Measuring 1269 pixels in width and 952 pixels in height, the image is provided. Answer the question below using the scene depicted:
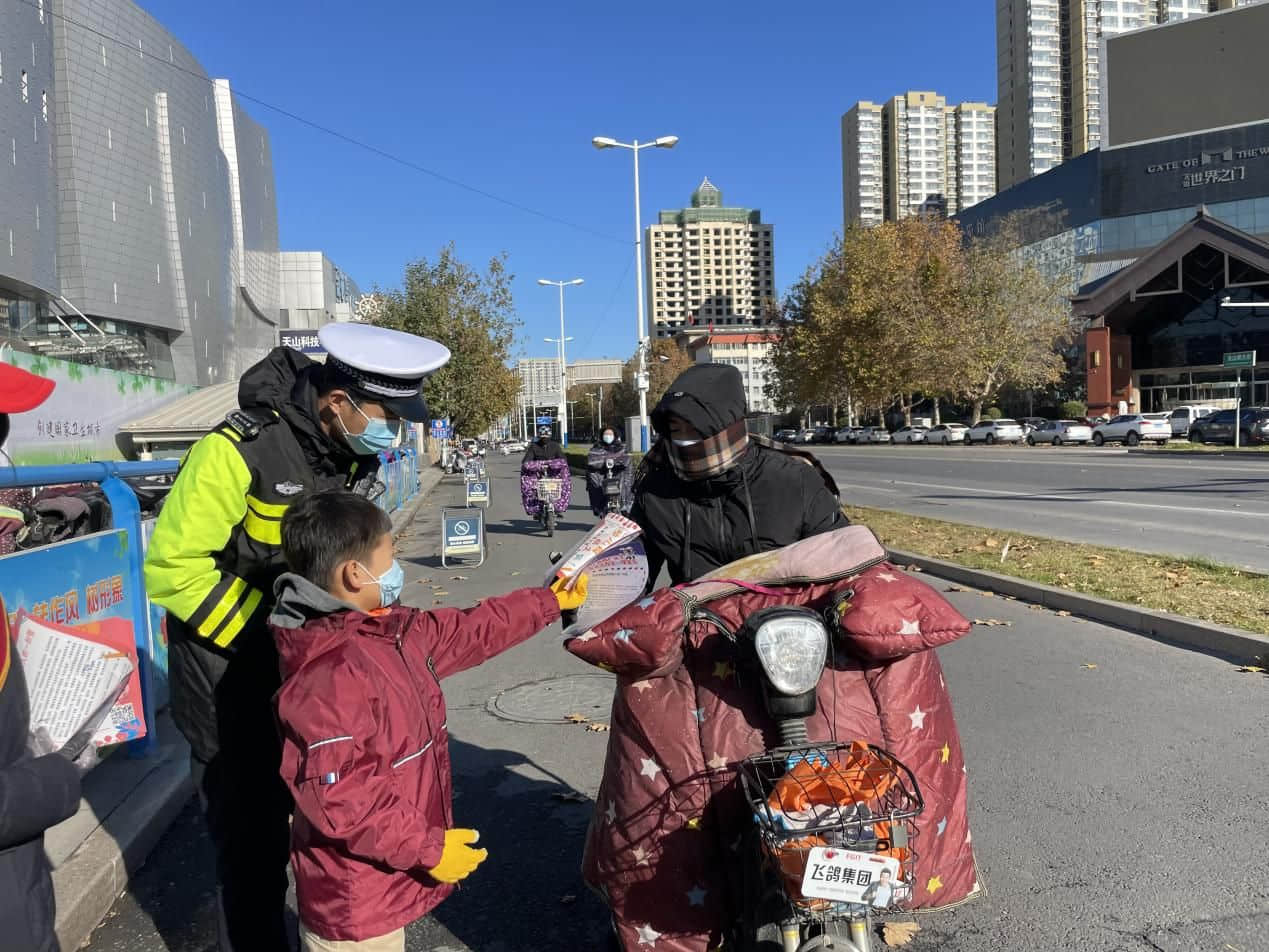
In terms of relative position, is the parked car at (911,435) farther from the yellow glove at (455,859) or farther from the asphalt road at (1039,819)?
the yellow glove at (455,859)

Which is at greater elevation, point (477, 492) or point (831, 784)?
point (831, 784)

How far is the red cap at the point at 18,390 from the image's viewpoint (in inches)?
71.5

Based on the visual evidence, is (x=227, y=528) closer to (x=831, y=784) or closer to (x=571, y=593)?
(x=571, y=593)

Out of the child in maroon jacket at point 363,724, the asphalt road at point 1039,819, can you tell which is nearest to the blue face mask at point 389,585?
the child in maroon jacket at point 363,724

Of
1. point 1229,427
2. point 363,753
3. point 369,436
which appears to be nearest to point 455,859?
point 363,753

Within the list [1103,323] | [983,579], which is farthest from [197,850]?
[1103,323]

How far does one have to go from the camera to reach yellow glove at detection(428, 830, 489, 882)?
7.38 ft

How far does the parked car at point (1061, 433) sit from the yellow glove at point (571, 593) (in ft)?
169

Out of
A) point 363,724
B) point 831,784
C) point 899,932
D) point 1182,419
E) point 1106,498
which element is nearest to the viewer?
point 831,784

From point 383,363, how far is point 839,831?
171cm

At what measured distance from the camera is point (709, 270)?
368 ft

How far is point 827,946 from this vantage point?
6.91 feet

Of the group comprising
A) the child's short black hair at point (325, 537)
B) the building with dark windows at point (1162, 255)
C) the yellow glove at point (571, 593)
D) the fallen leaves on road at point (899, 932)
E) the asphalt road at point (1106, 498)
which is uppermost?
the building with dark windows at point (1162, 255)

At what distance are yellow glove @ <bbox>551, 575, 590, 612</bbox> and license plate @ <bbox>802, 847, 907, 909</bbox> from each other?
39.6 inches
